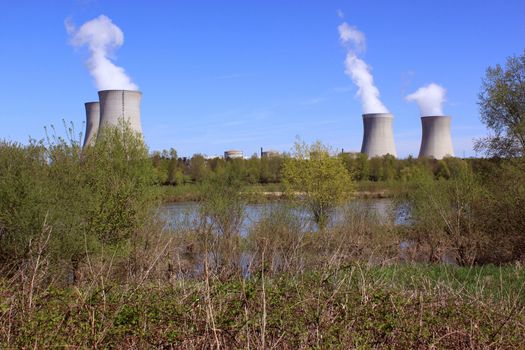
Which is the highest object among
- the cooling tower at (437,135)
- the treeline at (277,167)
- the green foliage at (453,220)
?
the cooling tower at (437,135)

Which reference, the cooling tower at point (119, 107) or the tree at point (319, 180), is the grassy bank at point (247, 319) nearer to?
the tree at point (319, 180)

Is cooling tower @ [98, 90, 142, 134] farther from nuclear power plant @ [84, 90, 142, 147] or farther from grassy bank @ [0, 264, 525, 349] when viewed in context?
grassy bank @ [0, 264, 525, 349]

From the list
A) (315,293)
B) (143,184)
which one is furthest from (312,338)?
(143,184)

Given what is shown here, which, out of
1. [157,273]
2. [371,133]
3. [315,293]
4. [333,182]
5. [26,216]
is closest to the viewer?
[315,293]

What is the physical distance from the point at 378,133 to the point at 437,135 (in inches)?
123

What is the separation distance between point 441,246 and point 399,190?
235 inches

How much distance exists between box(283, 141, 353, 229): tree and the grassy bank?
15904 millimetres

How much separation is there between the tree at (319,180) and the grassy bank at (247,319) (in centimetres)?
1590

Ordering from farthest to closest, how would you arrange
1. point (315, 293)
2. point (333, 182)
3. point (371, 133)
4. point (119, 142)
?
point (371, 133) < point (333, 182) < point (119, 142) < point (315, 293)

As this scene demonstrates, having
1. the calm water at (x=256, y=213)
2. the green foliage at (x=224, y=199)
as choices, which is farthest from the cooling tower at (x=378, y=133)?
the green foliage at (x=224, y=199)

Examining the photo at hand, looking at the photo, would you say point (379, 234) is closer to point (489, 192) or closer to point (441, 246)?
point (441, 246)

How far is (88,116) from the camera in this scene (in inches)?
948

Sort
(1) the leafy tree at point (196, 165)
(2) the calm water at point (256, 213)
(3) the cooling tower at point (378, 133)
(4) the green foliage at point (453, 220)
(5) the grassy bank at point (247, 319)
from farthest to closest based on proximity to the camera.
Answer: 1. (1) the leafy tree at point (196, 165)
2. (3) the cooling tower at point (378, 133)
3. (2) the calm water at point (256, 213)
4. (4) the green foliage at point (453, 220)
5. (5) the grassy bank at point (247, 319)

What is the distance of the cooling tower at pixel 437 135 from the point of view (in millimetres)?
29484
